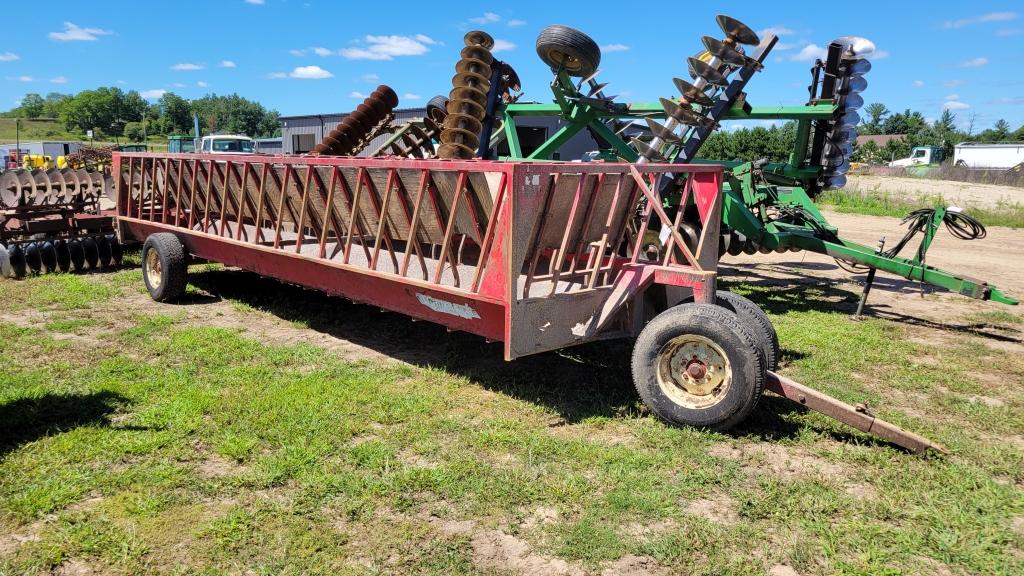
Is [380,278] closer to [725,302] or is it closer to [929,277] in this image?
[725,302]

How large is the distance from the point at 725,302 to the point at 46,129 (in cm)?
12337

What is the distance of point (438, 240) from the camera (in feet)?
19.2

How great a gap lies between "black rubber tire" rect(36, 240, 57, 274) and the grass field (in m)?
3.34

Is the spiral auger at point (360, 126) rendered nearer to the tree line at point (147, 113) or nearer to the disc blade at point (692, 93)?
the disc blade at point (692, 93)

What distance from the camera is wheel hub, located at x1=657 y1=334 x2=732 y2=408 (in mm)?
4242

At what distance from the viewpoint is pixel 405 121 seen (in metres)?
26.1

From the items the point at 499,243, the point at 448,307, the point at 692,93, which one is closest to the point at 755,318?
the point at 499,243

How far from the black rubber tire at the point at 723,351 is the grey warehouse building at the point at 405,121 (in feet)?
42.0

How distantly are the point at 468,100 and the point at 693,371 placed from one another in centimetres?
418

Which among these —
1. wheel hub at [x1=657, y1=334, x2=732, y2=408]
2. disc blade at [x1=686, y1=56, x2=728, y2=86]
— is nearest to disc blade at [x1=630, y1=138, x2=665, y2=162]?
disc blade at [x1=686, y1=56, x2=728, y2=86]

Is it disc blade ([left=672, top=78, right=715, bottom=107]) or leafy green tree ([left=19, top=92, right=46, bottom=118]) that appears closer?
disc blade ([left=672, top=78, right=715, bottom=107])

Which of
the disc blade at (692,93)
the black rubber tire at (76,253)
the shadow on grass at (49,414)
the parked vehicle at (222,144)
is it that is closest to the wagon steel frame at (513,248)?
the disc blade at (692,93)

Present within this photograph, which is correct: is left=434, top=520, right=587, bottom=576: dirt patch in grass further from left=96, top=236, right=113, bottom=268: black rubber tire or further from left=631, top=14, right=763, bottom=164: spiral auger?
left=96, top=236, right=113, bottom=268: black rubber tire

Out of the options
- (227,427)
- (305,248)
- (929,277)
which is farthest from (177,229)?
(929,277)
